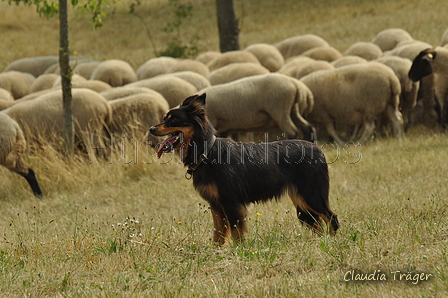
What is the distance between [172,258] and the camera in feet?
14.2

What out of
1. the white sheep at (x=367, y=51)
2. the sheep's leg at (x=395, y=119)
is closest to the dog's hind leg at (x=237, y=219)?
the sheep's leg at (x=395, y=119)

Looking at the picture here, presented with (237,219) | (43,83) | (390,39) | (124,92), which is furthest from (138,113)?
(390,39)

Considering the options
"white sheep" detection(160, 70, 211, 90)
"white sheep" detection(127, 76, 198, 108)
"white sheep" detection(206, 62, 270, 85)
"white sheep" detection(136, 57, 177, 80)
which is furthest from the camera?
"white sheep" detection(136, 57, 177, 80)

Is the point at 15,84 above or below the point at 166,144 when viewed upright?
below

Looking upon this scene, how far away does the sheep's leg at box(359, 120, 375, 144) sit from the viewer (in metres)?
10.6

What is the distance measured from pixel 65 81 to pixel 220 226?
16.4 ft

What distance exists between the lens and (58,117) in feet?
31.9

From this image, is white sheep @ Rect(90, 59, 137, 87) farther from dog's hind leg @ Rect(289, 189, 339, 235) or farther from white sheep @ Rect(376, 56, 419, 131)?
dog's hind leg @ Rect(289, 189, 339, 235)

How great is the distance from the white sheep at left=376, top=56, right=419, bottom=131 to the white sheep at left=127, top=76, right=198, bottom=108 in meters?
3.94

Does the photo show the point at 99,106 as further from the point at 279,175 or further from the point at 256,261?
the point at 256,261

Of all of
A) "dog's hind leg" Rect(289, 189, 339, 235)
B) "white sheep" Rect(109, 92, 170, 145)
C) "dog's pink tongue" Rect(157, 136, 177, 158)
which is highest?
"dog's pink tongue" Rect(157, 136, 177, 158)

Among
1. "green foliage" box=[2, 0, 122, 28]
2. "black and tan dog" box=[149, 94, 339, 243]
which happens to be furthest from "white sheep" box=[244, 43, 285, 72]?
"black and tan dog" box=[149, 94, 339, 243]

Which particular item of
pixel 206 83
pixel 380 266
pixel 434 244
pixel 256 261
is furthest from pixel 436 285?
pixel 206 83

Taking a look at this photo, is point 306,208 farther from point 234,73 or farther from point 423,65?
point 234,73
